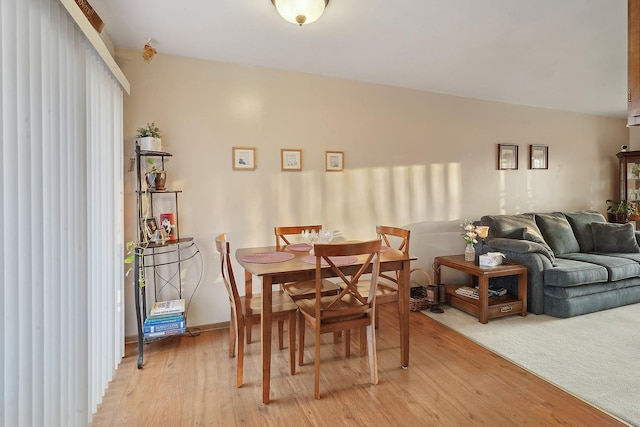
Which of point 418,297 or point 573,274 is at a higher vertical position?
point 573,274

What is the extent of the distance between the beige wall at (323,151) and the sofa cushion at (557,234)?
0.41 meters

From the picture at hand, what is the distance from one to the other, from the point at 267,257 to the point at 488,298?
2404 millimetres

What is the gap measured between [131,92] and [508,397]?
3.58 meters

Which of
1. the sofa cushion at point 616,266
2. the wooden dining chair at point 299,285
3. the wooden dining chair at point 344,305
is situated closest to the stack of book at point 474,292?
the sofa cushion at point 616,266

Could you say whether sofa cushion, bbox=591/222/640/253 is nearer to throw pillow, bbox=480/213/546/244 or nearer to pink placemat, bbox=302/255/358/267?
throw pillow, bbox=480/213/546/244

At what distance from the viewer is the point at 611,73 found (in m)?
3.46

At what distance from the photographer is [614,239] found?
417cm

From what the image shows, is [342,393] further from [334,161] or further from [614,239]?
[614,239]

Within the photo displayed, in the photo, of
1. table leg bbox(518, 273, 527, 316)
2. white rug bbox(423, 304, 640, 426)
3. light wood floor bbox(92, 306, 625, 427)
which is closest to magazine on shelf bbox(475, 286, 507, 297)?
table leg bbox(518, 273, 527, 316)

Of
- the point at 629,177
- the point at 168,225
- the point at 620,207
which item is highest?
the point at 629,177

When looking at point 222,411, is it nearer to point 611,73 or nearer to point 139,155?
point 139,155

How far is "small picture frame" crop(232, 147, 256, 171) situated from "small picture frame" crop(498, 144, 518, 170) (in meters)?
3.29

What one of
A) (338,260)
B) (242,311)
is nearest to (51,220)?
(242,311)

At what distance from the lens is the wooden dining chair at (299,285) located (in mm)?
2643
